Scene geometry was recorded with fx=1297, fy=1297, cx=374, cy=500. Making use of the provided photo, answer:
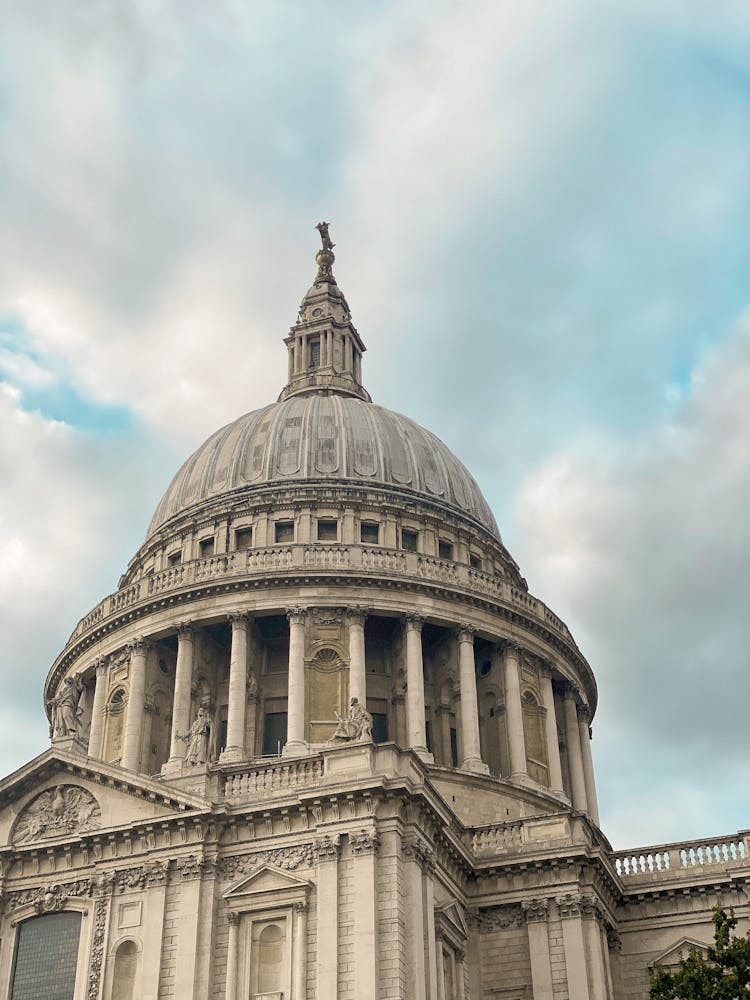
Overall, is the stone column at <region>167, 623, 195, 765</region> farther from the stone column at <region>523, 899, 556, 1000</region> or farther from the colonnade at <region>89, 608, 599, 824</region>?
the stone column at <region>523, 899, 556, 1000</region>

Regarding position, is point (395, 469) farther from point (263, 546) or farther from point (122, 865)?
point (122, 865)

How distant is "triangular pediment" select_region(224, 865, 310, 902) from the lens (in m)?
35.1

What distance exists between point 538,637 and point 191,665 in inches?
609

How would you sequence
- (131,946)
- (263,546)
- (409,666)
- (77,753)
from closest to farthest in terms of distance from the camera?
(131,946) → (77,753) → (409,666) → (263,546)

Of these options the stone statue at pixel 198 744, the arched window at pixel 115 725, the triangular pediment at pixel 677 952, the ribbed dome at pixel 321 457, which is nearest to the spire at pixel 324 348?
the ribbed dome at pixel 321 457

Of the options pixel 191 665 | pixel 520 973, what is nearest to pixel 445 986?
pixel 520 973

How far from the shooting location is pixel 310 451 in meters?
62.9

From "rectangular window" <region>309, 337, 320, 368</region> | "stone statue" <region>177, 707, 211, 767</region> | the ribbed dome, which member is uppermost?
"rectangular window" <region>309, 337, 320, 368</region>

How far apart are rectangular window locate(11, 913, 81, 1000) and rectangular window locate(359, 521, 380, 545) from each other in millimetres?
25807

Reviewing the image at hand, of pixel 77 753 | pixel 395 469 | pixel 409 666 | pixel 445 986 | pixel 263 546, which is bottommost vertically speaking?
pixel 445 986

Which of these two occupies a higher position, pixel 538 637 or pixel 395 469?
pixel 395 469

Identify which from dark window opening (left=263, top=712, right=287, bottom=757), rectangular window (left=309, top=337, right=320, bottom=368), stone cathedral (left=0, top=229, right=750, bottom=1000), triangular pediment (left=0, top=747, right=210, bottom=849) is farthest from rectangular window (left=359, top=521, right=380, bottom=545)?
triangular pediment (left=0, top=747, right=210, bottom=849)

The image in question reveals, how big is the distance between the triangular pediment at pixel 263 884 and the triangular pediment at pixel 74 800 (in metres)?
2.33

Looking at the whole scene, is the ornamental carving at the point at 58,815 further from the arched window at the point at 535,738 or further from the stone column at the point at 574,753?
the stone column at the point at 574,753
